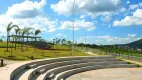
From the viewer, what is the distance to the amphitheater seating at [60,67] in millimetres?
15038

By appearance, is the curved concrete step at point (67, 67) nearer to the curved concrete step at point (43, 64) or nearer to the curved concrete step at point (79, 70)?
the curved concrete step at point (79, 70)

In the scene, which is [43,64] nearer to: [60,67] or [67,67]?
[60,67]

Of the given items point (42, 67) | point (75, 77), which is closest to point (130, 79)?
point (75, 77)

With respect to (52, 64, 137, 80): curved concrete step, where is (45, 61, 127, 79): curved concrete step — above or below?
above

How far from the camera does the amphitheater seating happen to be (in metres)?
15.0

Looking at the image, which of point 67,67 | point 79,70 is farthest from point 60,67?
point 79,70

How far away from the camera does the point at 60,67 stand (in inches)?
832

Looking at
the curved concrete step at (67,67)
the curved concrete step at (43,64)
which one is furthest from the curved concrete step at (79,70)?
the curved concrete step at (43,64)

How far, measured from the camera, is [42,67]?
18.5 metres

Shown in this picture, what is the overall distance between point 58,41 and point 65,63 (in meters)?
63.3

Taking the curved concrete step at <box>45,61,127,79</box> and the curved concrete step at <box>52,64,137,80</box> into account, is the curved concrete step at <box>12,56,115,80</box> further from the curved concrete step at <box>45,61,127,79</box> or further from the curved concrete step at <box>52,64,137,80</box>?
the curved concrete step at <box>52,64,137,80</box>

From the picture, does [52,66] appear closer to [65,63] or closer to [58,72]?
[58,72]

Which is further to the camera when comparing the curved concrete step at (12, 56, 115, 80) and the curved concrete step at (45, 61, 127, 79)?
the curved concrete step at (45, 61, 127, 79)

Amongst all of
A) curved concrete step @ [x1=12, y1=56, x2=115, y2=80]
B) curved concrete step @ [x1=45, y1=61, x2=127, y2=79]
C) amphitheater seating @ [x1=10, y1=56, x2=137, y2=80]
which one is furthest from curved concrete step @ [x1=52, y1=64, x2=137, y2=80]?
curved concrete step @ [x1=12, y1=56, x2=115, y2=80]
